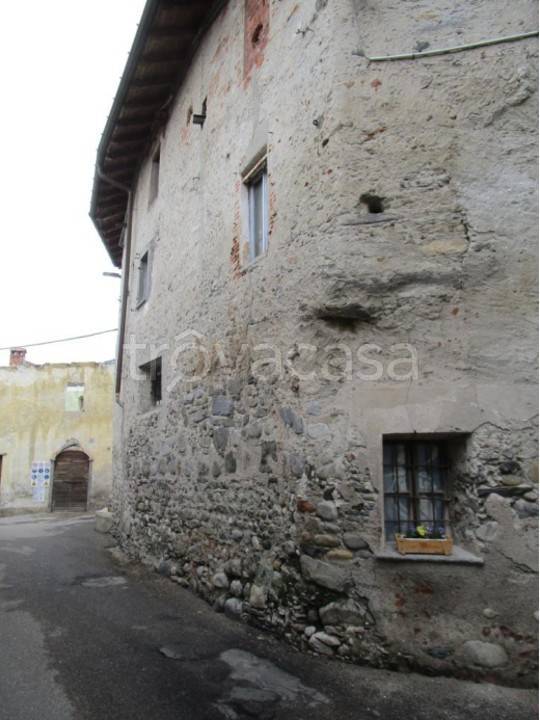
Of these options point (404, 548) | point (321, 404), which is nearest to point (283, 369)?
point (321, 404)

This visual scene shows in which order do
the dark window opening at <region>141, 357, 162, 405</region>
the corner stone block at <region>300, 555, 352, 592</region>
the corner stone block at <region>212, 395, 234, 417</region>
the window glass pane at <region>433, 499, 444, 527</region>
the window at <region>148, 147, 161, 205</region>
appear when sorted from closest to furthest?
the corner stone block at <region>300, 555, 352, 592</region> < the window glass pane at <region>433, 499, 444, 527</region> < the corner stone block at <region>212, 395, 234, 417</region> < the dark window opening at <region>141, 357, 162, 405</region> < the window at <region>148, 147, 161, 205</region>

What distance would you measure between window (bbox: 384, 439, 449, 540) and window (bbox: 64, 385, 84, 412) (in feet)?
57.6

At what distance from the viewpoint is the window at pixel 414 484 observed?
4234mm

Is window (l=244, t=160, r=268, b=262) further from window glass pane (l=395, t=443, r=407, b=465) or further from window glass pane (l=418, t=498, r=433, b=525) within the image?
window glass pane (l=418, t=498, r=433, b=525)

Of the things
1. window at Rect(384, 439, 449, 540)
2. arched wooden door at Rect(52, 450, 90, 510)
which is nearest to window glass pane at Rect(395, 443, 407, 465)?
window at Rect(384, 439, 449, 540)

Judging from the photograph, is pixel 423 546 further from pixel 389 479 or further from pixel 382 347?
pixel 382 347

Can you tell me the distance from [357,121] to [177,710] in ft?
15.0

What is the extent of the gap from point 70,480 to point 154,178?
44.3 ft

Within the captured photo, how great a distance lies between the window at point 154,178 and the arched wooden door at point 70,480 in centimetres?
1295

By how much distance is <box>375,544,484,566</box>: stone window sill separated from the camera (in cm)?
376

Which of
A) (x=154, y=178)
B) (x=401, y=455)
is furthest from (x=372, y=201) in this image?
(x=154, y=178)

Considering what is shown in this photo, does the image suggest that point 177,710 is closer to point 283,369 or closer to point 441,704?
point 441,704

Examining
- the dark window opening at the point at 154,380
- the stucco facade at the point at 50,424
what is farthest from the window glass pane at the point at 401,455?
the stucco facade at the point at 50,424

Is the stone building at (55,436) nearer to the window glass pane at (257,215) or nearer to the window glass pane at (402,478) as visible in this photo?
the window glass pane at (257,215)
